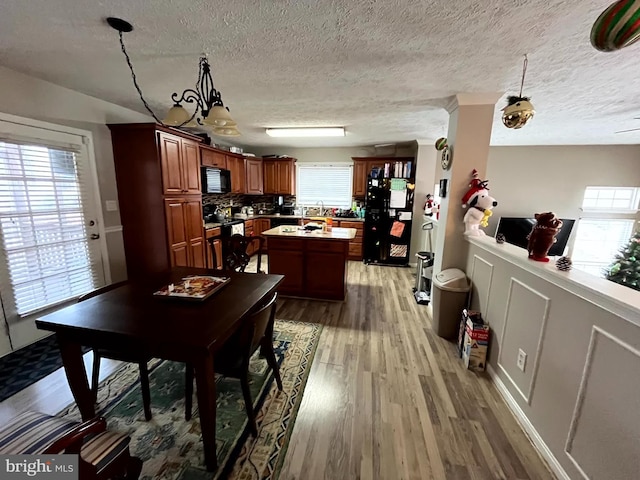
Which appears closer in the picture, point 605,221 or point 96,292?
point 96,292

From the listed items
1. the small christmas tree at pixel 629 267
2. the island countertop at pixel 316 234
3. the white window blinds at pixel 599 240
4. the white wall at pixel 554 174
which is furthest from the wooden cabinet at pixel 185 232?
the white window blinds at pixel 599 240

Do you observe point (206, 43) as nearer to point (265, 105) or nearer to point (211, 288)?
point (265, 105)

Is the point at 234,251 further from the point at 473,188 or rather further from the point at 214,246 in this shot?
the point at 473,188

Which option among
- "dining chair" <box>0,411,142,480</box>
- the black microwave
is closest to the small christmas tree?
"dining chair" <box>0,411,142,480</box>

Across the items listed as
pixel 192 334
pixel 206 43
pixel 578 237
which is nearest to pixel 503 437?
pixel 192 334

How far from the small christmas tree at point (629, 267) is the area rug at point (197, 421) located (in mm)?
3974

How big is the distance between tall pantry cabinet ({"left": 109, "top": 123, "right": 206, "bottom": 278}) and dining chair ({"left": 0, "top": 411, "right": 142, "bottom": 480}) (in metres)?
2.23

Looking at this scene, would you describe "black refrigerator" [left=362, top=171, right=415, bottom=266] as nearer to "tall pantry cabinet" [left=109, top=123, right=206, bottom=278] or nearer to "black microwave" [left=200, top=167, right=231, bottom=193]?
"black microwave" [left=200, top=167, right=231, bottom=193]

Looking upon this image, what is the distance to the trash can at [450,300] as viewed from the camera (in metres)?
2.49

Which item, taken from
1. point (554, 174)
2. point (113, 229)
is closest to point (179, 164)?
point (113, 229)

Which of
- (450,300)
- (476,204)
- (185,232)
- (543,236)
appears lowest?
(450,300)

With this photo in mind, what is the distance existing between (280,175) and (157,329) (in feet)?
15.8

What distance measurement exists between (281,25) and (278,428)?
7.84 feet

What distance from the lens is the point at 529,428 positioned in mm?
1561
